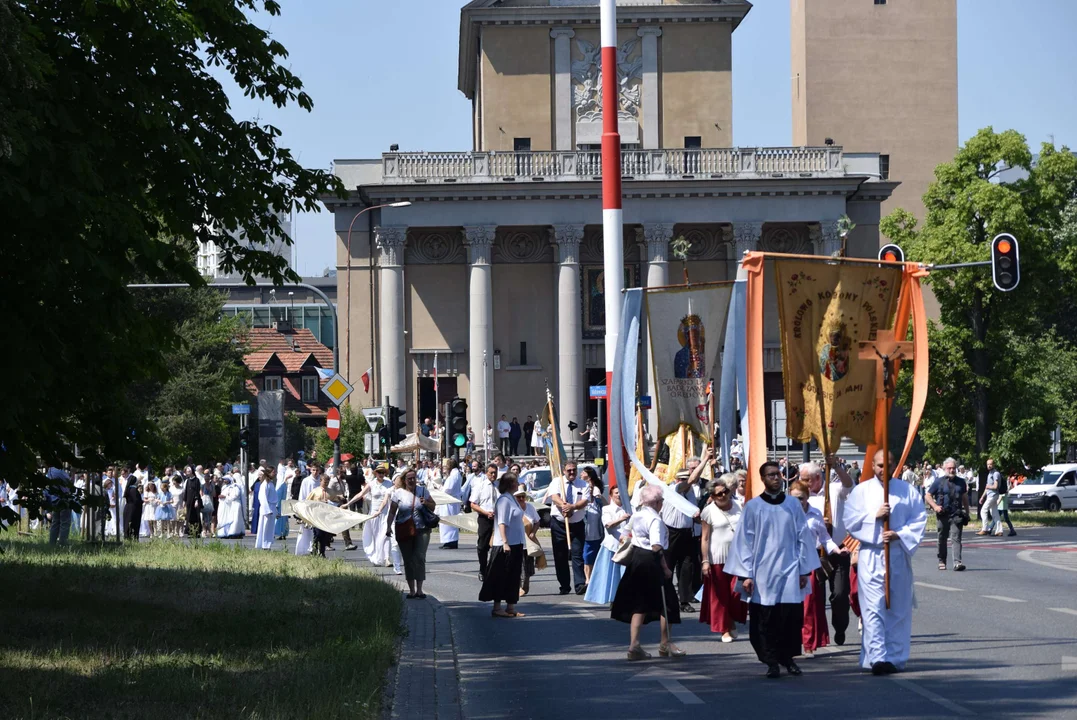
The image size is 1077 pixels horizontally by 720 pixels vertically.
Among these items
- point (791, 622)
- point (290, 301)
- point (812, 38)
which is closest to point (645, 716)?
point (791, 622)

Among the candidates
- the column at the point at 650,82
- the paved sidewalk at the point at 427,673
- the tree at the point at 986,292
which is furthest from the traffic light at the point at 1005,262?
the column at the point at 650,82

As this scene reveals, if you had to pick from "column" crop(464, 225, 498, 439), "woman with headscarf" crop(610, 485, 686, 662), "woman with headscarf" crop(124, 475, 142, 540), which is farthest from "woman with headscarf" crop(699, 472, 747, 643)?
"column" crop(464, 225, 498, 439)

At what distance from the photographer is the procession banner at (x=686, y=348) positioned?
61.3ft

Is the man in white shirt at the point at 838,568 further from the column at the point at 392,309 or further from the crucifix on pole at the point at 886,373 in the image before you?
the column at the point at 392,309

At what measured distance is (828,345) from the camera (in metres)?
15.1

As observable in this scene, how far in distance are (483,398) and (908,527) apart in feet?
179

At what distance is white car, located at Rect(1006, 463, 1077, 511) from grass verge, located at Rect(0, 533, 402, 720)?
3770cm

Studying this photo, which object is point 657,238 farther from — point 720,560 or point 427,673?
point 427,673

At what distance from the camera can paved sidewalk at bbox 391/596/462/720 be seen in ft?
37.6

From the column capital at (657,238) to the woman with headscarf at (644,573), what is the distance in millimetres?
55008

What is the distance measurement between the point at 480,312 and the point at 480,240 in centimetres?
311

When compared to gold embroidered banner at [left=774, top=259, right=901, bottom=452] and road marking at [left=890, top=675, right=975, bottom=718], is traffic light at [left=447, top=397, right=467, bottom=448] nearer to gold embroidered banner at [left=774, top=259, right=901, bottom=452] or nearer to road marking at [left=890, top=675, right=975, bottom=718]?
gold embroidered banner at [left=774, top=259, right=901, bottom=452]

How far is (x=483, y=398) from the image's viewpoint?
223ft

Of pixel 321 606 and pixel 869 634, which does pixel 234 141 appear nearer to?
pixel 321 606
